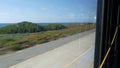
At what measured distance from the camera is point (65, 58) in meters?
2.20

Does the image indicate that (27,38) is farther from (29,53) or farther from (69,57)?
(69,57)

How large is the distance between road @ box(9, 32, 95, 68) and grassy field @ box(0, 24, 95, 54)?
0.14 m

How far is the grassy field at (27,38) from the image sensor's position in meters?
1.49

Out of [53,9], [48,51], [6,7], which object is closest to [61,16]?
[53,9]

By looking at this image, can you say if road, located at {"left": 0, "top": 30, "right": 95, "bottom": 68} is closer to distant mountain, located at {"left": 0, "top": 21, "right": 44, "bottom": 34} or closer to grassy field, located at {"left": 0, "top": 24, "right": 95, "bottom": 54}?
grassy field, located at {"left": 0, "top": 24, "right": 95, "bottom": 54}

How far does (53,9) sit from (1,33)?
0.56 metres

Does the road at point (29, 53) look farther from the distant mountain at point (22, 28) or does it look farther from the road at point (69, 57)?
the distant mountain at point (22, 28)

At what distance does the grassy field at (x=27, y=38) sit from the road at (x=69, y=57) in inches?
5.7

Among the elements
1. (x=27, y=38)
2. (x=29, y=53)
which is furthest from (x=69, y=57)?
(x=27, y=38)

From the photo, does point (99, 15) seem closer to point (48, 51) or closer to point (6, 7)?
point (48, 51)

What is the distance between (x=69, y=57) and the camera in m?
2.24

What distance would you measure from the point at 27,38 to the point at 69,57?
708 millimetres

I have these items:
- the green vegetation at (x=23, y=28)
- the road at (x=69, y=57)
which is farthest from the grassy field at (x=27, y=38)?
the road at (x=69, y=57)

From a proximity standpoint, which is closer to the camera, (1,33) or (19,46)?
(1,33)
